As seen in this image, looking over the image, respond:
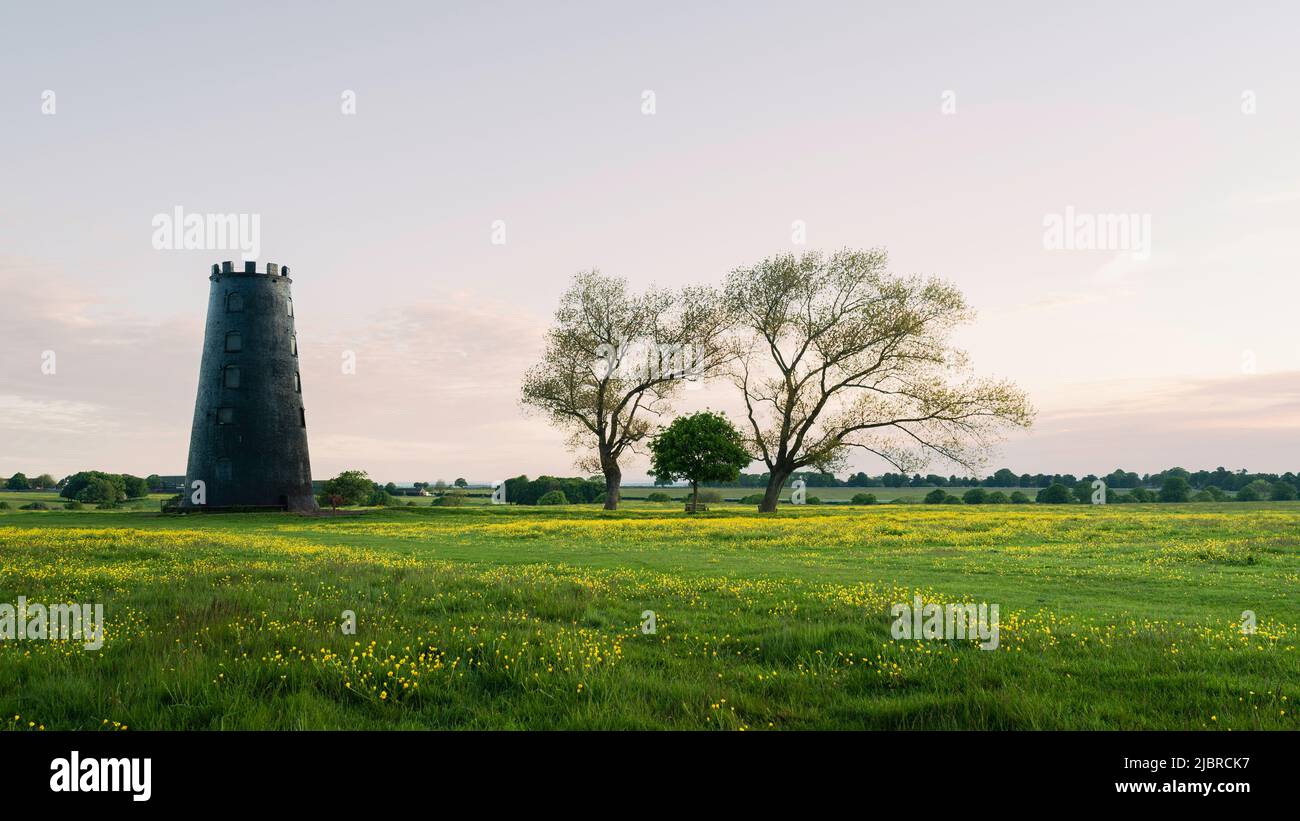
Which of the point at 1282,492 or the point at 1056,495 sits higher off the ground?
the point at 1056,495

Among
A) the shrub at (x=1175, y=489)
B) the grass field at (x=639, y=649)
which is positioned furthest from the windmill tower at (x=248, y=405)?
the shrub at (x=1175, y=489)

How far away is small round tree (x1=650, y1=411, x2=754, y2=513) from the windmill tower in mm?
31477

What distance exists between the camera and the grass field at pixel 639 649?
8070 mm

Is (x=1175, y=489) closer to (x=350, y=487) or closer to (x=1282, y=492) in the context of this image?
(x=1282, y=492)

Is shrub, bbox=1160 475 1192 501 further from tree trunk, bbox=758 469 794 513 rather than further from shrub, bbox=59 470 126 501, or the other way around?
shrub, bbox=59 470 126 501

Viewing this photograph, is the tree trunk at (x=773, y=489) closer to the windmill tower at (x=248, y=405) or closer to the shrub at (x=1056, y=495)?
the windmill tower at (x=248, y=405)

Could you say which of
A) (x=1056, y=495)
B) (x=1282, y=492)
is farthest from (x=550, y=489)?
(x=1282, y=492)

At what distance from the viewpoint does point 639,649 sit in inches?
427

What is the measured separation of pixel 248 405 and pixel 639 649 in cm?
6325

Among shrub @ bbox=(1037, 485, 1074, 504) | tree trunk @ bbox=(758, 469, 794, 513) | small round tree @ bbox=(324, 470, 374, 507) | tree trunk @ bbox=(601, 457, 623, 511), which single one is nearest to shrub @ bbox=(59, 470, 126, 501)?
small round tree @ bbox=(324, 470, 374, 507)
